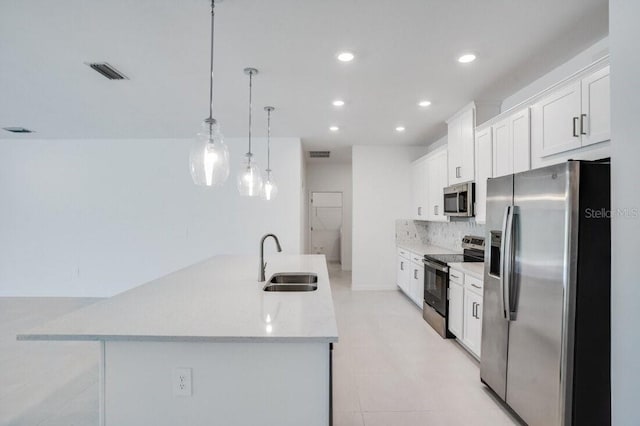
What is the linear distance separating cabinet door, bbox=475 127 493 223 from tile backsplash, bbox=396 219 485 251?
0.74 meters

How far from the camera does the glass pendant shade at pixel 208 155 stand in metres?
2.11

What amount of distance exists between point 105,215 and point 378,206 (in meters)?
4.73

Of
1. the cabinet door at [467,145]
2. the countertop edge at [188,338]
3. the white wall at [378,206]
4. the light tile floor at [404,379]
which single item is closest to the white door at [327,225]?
the white wall at [378,206]

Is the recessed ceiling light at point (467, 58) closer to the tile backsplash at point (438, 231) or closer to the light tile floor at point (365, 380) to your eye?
the tile backsplash at point (438, 231)

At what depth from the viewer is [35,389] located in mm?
2658

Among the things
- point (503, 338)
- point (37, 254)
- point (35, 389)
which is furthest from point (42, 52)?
point (37, 254)

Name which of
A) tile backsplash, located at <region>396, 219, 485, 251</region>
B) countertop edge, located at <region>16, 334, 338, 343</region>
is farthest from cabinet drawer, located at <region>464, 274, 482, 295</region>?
countertop edge, located at <region>16, 334, 338, 343</region>

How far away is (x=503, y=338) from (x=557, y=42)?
7.14 ft

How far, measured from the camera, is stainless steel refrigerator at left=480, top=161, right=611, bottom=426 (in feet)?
5.79

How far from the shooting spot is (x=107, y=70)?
2957mm

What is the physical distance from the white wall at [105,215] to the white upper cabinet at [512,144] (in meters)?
3.23

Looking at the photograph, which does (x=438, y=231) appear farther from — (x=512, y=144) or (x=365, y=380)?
(x=365, y=380)

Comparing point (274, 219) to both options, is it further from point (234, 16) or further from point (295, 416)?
point (295, 416)

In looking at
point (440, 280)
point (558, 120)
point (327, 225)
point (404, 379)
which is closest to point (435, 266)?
point (440, 280)
